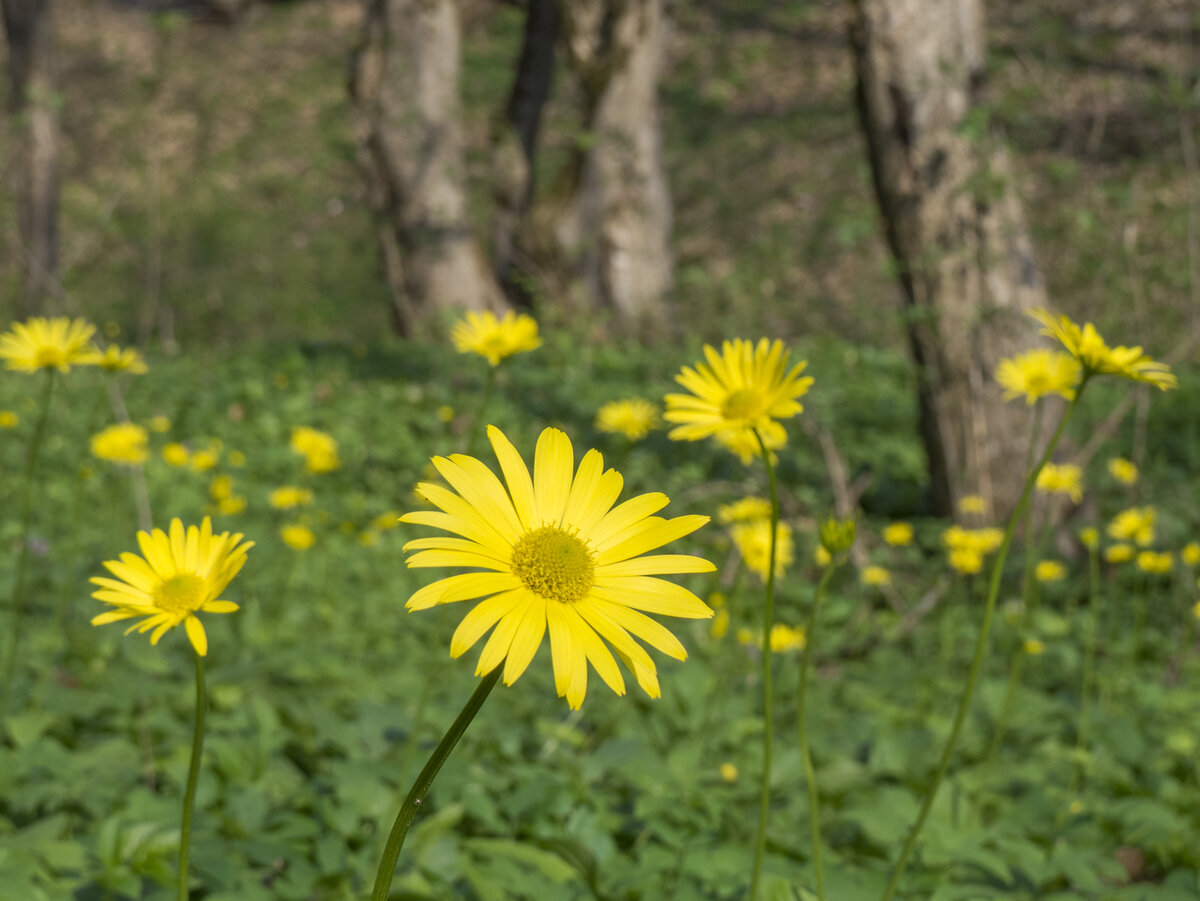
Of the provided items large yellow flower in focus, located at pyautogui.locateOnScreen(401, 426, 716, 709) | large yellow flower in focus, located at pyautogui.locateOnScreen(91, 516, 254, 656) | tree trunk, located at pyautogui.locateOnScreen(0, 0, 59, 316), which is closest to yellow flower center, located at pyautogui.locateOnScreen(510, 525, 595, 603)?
large yellow flower in focus, located at pyautogui.locateOnScreen(401, 426, 716, 709)

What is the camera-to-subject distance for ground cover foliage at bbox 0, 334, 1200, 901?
5.27 feet

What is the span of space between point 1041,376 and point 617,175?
17.9 feet

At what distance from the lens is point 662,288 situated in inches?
276

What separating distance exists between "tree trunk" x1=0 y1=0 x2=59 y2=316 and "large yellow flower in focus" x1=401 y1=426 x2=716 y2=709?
8152 mm

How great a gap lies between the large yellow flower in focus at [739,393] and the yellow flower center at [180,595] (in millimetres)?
567

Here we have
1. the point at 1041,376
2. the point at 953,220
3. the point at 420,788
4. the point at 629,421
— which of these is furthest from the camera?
the point at 953,220

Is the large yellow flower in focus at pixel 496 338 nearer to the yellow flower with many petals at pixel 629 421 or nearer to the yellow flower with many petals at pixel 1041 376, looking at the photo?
the yellow flower with many petals at pixel 629 421

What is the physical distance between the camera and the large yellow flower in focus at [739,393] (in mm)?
1126

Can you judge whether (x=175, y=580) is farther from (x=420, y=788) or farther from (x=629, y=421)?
(x=629, y=421)

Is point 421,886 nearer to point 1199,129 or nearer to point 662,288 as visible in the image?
point 662,288

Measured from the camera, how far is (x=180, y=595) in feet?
3.06

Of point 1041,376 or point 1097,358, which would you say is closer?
point 1097,358

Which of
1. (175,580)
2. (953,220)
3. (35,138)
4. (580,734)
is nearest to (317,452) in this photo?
(580,734)

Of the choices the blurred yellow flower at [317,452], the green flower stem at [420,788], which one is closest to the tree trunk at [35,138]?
the blurred yellow flower at [317,452]
